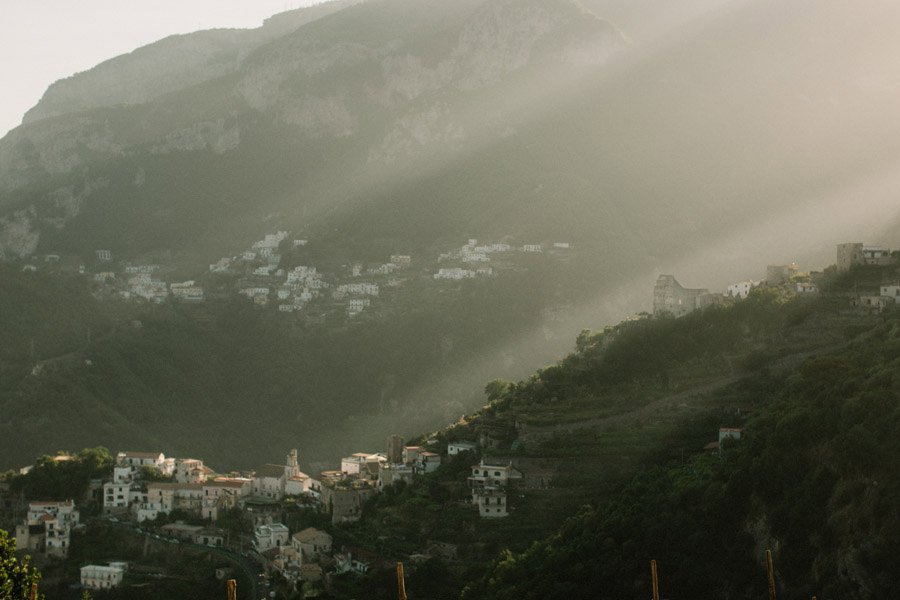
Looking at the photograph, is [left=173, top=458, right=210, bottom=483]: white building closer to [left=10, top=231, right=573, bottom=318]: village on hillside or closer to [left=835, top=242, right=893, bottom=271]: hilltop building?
[left=835, top=242, right=893, bottom=271]: hilltop building

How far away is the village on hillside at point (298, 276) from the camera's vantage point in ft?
312

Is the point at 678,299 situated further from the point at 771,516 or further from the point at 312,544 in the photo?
the point at 771,516

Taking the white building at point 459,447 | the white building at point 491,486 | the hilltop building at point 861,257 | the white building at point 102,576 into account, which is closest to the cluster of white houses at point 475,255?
the hilltop building at point 861,257

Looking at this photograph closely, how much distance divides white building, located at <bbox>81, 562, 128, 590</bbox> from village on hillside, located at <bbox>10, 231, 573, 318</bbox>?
44154 mm

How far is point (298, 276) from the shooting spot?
10088cm

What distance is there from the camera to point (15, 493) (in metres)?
56.9

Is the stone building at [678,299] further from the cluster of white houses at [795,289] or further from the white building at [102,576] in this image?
the white building at [102,576]

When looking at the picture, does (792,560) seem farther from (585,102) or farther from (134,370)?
(585,102)

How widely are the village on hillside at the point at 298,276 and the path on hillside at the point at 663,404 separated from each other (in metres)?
46.5

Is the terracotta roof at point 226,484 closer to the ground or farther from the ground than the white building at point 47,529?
farther from the ground

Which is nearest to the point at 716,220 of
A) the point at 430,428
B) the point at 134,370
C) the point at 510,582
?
the point at 430,428

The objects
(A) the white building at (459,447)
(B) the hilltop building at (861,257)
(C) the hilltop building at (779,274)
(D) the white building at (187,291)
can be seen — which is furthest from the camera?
(D) the white building at (187,291)

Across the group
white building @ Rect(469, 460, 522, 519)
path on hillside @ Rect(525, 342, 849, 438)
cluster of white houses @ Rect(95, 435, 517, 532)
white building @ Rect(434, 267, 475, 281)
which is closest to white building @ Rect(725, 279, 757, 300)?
path on hillside @ Rect(525, 342, 849, 438)

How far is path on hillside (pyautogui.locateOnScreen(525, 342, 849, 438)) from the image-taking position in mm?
45625
